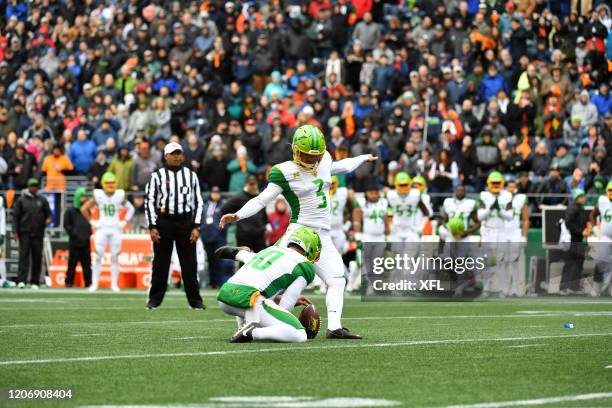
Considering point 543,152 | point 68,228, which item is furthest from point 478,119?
point 68,228

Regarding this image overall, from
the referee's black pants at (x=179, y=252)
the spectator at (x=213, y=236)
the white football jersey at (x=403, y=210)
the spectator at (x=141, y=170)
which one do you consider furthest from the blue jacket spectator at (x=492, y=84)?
the referee's black pants at (x=179, y=252)

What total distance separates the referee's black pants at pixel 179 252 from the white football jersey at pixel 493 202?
7.02 meters

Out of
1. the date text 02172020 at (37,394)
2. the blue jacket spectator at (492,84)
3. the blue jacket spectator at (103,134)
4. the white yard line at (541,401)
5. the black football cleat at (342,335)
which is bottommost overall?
the black football cleat at (342,335)

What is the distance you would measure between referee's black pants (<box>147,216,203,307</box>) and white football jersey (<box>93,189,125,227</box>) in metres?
6.45

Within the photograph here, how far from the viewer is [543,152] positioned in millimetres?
21484

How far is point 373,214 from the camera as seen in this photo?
21.7 metres

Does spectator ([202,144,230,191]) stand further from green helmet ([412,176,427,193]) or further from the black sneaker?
the black sneaker

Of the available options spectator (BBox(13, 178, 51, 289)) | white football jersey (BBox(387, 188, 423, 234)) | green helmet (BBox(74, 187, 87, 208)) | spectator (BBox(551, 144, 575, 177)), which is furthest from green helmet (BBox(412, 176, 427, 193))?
spectator (BBox(13, 178, 51, 289))

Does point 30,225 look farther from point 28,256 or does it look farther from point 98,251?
point 98,251

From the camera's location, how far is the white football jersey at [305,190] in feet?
34.7

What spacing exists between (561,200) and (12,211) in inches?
394

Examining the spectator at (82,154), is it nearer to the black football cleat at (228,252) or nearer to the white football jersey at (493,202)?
the white football jersey at (493,202)

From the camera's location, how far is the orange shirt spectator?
24.9 meters

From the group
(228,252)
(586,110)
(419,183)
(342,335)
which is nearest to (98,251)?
(419,183)
